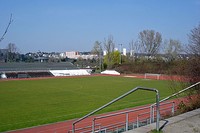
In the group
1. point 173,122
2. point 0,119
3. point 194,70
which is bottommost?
point 0,119

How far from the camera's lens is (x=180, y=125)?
662 cm

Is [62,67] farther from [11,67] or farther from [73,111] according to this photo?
[73,111]

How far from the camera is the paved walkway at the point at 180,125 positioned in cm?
610

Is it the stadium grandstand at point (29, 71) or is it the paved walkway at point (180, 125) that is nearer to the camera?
the paved walkway at point (180, 125)

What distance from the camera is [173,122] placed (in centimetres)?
678

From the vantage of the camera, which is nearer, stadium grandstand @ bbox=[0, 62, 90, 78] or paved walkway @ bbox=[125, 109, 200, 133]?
paved walkway @ bbox=[125, 109, 200, 133]

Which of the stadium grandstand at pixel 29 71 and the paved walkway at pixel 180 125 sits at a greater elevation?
the paved walkway at pixel 180 125

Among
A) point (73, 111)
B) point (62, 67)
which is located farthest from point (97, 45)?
point (73, 111)

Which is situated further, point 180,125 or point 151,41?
point 151,41

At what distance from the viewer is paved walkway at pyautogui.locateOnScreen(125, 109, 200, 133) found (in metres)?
6.10

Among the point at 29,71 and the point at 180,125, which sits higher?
the point at 180,125

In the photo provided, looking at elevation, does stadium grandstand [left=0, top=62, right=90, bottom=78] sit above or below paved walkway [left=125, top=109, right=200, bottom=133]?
below

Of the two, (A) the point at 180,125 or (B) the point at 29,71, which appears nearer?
(A) the point at 180,125

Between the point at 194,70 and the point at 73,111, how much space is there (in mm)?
12683
